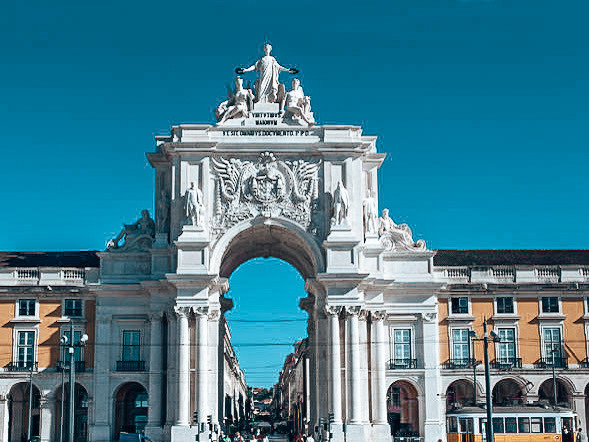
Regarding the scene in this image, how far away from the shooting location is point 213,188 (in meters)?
61.8

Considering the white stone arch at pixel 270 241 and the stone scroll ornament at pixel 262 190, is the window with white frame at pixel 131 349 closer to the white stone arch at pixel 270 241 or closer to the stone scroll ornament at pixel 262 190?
the white stone arch at pixel 270 241

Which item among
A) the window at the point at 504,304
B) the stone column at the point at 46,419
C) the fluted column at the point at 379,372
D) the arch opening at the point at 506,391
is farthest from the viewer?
the window at the point at 504,304

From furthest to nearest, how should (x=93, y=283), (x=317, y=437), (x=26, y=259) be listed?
(x=26, y=259) → (x=93, y=283) → (x=317, y=437)

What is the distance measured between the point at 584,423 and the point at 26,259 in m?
42.3

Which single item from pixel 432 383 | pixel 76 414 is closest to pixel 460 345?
pixel 432 383

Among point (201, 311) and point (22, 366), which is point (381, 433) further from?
point (22, 366)

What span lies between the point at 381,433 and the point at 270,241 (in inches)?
627

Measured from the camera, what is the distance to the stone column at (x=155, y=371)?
197 feet

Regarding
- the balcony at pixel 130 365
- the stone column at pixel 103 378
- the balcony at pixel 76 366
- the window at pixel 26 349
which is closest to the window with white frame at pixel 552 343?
the balcony at pixel 130 365

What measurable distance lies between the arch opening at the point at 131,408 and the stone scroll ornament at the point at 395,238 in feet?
68.0

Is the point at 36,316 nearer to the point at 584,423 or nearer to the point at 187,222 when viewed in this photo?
the point at 187,222

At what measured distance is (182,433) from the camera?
189 ft

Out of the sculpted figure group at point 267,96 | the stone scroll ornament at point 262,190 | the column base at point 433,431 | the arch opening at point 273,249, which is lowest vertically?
the column base at point 433,431

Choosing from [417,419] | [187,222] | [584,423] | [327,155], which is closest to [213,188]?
[187,222]
